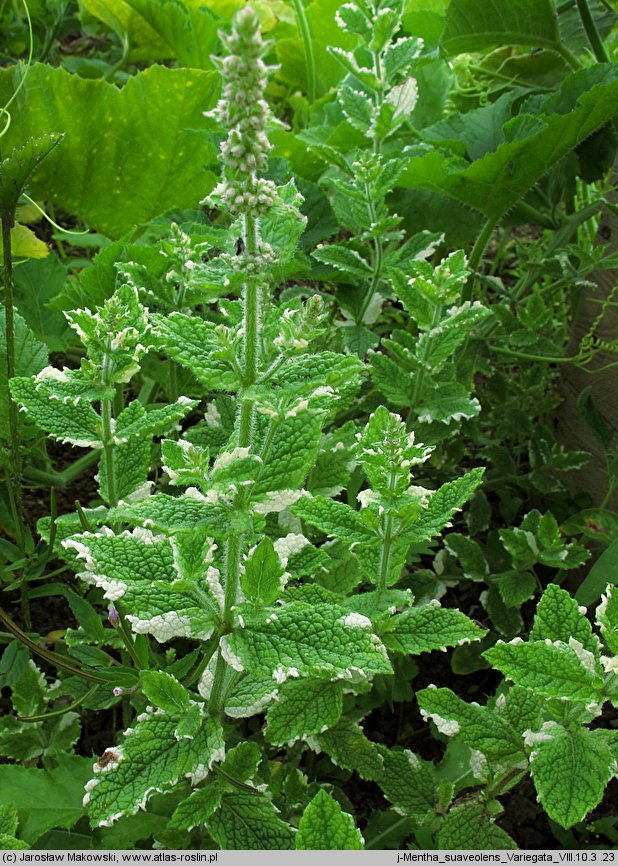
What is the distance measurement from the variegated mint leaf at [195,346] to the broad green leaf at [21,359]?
447 mm

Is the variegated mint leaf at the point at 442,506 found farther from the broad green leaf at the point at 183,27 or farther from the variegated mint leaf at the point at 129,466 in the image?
the broad green leaf at the point at 183,27

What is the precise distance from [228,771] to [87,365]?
1.43ft

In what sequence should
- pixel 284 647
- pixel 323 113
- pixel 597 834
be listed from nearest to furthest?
1. pixel 284 647
2. pixel 597 834
3. pixel 323 113

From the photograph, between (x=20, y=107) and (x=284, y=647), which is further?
(x=20, y=107)

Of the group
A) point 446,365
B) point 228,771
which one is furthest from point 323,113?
point 228,771

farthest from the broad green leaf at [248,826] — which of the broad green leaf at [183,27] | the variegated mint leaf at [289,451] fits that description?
the broad green leaf at [183,27]

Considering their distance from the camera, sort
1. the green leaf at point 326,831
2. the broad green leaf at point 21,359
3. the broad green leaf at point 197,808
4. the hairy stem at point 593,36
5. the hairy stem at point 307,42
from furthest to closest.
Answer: the hairy stem at point 307,42 < the hairy stem at point 593,36 < the broad green leaf at point 21,359 < the broad green leaf at point 197,808 < the green leaf at point 326,831

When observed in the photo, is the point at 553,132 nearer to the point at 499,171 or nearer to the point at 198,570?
the point at 499,171

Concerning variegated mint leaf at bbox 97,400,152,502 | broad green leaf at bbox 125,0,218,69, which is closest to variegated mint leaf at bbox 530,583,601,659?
variegated mint leaf at bbox 97,400,152,502

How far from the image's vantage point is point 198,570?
28.8 inches

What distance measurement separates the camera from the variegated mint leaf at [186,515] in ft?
Result: 2.25

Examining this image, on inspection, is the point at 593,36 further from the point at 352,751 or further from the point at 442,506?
the point at 352,751

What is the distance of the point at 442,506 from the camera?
85 cm

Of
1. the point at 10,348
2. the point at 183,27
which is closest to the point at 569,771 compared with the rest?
the point at 10,348
